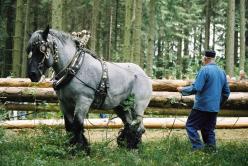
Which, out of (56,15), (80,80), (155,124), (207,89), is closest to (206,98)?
(207,89)

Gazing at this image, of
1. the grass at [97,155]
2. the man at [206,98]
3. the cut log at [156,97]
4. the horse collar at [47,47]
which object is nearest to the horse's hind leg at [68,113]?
the grass at [97,155]

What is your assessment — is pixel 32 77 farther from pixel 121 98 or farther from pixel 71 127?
pixel 121 98

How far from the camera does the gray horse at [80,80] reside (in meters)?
7.93

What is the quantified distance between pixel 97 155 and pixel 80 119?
0.78 metres

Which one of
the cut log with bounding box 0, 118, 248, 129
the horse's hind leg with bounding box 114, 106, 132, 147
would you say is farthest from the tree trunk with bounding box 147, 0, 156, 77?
the horse's hind leg with bounding box 114, 106, 132, 147

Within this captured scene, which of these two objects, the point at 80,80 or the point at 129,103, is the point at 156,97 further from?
the point at 80,80

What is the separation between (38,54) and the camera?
26.0 ft

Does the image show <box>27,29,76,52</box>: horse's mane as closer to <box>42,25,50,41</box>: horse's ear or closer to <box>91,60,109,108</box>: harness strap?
<box>42,25,50,41</box>: horse's ear

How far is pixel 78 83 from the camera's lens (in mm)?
8125

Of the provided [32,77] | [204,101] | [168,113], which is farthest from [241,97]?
[32,77]

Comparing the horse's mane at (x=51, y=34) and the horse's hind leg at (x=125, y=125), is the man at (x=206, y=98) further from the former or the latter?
the horse's mane at (x=51, y=34)

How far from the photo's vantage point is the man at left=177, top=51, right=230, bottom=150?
8.66 metres

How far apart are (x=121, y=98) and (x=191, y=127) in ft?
4.81

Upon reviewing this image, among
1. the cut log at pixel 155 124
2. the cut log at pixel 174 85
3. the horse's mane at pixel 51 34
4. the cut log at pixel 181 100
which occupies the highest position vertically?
the horse's mane at pixel 51 34
